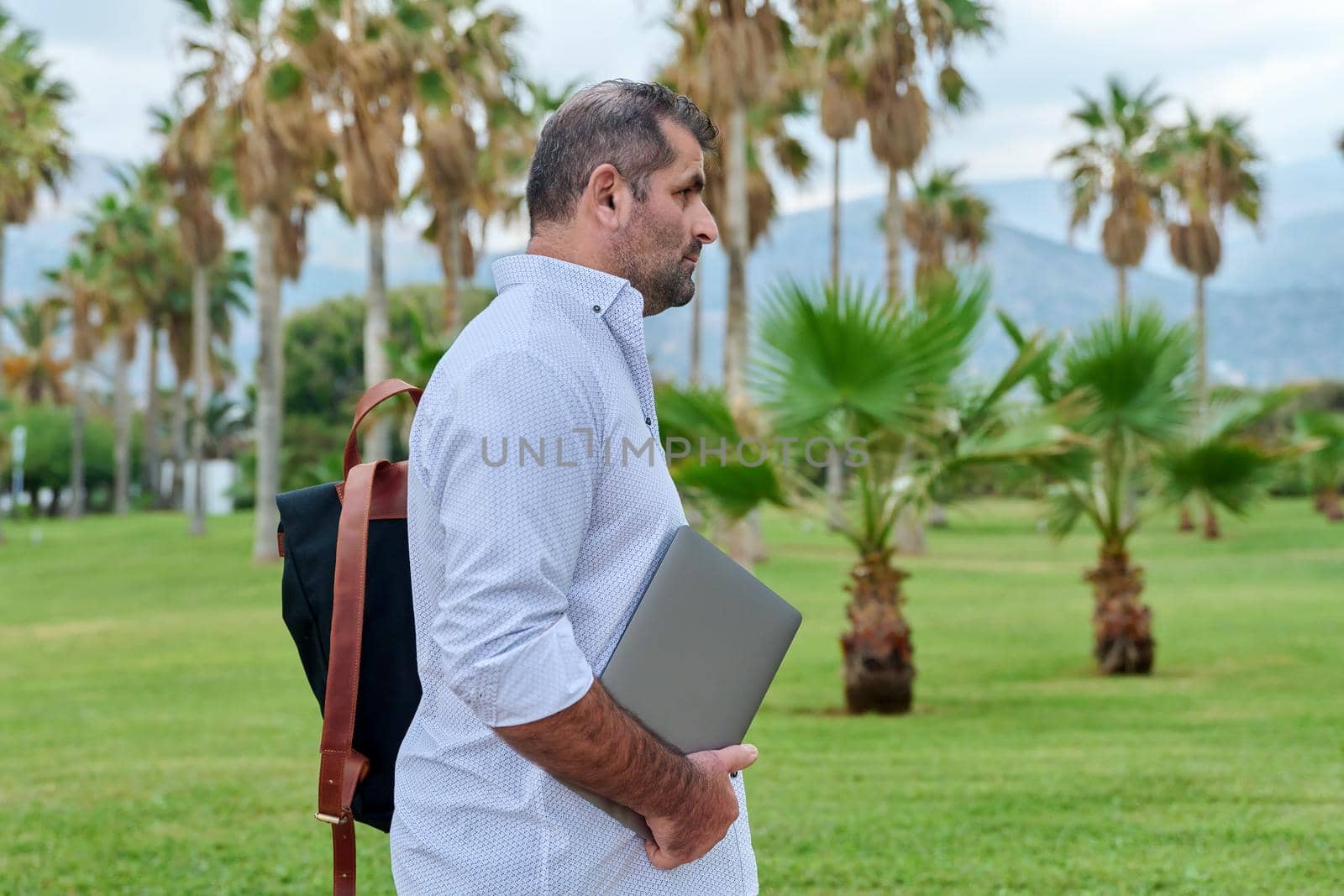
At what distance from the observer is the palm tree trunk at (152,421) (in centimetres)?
5155

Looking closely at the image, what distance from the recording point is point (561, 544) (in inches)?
66.6

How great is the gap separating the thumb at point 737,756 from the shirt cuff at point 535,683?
0.32 m

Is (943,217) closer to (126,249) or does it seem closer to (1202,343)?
(126,249)

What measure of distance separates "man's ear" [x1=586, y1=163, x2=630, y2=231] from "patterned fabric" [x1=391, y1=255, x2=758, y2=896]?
9 centimetres

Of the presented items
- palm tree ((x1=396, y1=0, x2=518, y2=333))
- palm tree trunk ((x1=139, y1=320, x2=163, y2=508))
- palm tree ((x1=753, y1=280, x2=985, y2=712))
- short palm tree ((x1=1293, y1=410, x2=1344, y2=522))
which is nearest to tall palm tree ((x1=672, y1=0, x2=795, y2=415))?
palm tree ((x1=396, y1=0, x2=518, y2=333))

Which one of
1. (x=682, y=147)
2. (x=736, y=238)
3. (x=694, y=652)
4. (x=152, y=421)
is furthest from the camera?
(x=152, y=421)

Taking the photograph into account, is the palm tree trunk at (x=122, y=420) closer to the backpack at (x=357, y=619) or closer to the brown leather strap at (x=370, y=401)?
the brown leather strap at (x=370, y=401)

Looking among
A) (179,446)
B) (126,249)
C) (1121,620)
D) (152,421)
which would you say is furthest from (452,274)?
(152,421)

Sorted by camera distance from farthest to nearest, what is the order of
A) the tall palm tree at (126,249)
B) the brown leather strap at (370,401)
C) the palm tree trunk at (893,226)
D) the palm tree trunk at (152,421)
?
the palm tree trunk at (152,421) → the tall palm tree at (126,249) → the palm tree trunk at (893,226) → the brown leather strap at (370,401)

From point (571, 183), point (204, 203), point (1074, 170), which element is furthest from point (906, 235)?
point (571, 183)

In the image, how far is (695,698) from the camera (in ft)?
6.11

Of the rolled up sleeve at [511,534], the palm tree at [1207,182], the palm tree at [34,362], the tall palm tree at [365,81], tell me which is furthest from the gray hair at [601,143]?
the palm tree at [34,362]

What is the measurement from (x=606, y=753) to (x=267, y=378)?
28940 mm

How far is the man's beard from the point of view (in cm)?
196
